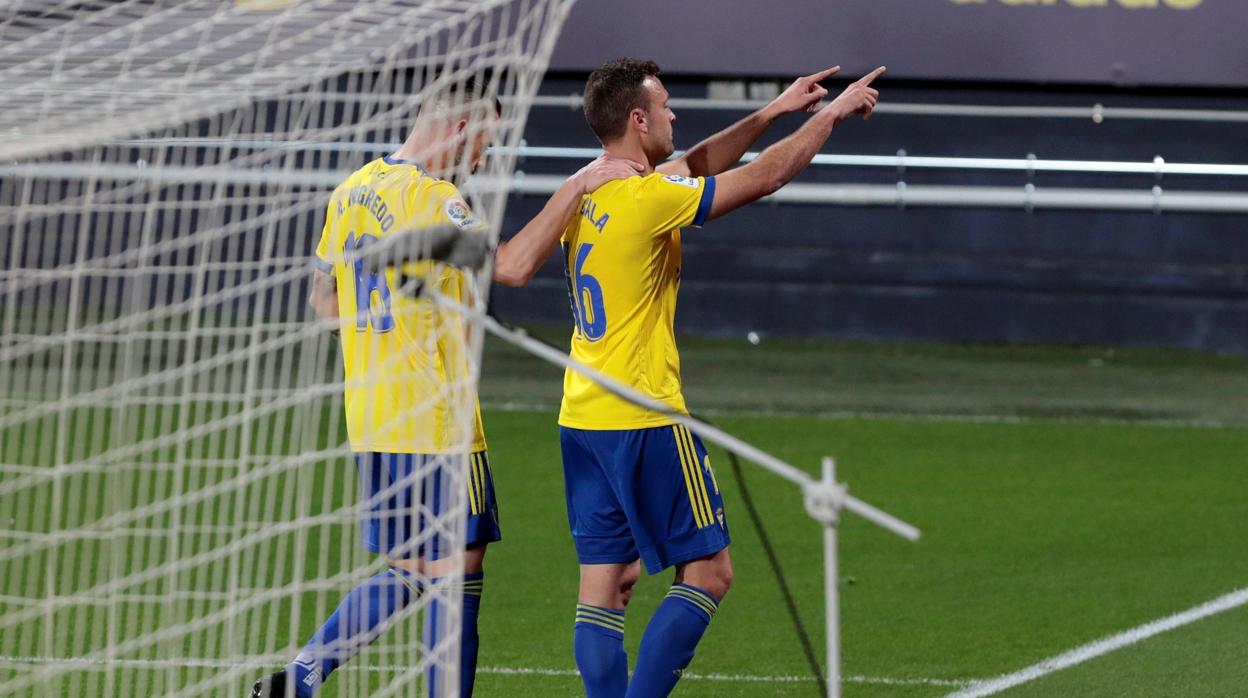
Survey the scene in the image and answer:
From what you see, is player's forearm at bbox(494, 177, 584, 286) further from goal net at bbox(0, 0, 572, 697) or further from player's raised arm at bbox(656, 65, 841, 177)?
player's raised arm at bbox(656, 65, 841, 177)

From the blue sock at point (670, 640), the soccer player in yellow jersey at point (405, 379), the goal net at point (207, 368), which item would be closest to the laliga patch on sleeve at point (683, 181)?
the soccer player in yellow jersey at point (405, 379)

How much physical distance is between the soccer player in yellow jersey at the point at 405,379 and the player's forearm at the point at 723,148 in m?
0.55

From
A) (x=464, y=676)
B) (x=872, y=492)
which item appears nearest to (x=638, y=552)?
(x=464, y=676)

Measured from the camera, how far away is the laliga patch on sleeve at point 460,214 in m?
4.07

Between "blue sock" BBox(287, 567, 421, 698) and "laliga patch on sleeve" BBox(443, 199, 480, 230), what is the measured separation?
0.99 meters

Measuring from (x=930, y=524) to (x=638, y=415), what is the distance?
3.55m

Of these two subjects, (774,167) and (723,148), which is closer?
(774,167)

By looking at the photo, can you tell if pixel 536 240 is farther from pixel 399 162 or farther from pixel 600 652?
pixel 600 652

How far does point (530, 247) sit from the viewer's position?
4.14 meters

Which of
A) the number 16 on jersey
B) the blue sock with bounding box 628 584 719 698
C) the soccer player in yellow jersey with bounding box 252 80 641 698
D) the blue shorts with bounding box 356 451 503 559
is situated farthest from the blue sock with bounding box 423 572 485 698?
the number 16 on jersey

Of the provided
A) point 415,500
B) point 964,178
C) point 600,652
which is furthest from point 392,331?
point 964,178

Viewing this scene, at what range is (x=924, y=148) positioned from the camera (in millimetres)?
12961

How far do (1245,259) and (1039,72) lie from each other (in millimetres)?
2142

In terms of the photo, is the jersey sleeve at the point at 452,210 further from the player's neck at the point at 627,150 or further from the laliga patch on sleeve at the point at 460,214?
the player's neck at the point at 627,150
